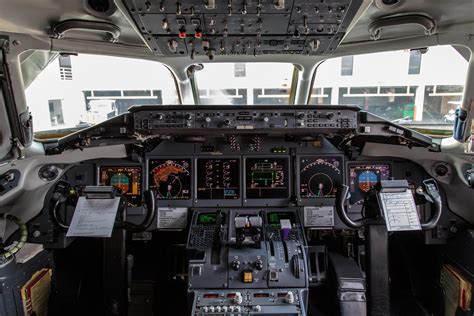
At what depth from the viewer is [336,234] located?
2928 millimetres

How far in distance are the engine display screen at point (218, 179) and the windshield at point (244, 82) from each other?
2.12 ft

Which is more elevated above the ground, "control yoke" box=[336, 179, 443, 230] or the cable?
"control yoke" box=[336, 179, 443, 230]

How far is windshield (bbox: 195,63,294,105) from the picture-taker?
3088 mm

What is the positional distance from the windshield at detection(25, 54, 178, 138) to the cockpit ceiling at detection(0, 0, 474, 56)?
19.0 inches

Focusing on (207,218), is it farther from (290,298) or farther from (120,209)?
(290,298)

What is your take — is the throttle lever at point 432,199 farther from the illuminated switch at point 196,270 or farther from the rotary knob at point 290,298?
the illuminated switch at point 196,270

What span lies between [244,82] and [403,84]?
50.7 inches

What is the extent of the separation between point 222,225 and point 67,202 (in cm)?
104

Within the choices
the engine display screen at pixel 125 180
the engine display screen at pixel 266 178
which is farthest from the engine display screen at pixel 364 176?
the engine display screen at pixel 125 180

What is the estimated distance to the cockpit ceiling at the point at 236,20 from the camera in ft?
5.15

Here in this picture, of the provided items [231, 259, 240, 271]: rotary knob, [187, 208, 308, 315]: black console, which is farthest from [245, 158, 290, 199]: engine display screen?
[231, 259, 240, 271]: rotary knob

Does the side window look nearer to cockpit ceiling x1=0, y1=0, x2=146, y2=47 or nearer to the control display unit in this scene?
cockpit ceiling x1=0, y1=0, x2=146, y2=47

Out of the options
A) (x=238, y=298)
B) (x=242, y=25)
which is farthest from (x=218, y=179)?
(x=242, y=25)

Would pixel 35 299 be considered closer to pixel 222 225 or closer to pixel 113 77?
pixel 222 225
